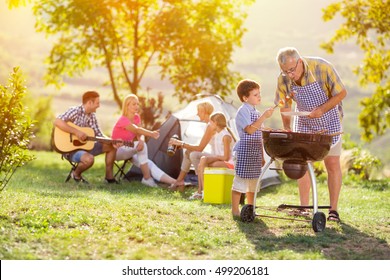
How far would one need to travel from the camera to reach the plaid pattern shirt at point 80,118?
991cm

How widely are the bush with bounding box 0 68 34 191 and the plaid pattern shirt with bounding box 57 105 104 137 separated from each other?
3.42 metres

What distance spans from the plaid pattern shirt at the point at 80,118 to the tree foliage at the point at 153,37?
7.46 metres

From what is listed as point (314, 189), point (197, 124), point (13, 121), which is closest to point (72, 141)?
point (197, 124)

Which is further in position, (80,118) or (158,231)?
(80,118)

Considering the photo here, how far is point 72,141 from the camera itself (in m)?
9.93

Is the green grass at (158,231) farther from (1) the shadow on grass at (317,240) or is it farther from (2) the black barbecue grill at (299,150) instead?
(2) the black barbecue grill at (299,150)

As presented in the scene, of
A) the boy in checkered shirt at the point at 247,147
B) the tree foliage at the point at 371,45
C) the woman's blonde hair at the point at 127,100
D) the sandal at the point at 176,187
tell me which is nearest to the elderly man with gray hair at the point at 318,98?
the boy in checkered shirt at the point at 247,147

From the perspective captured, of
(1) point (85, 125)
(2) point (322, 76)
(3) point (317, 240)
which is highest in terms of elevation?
(2) point (322, 76)

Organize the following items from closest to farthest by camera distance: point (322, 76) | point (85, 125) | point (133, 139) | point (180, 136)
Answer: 1. point (322, 76)
2. point (85, 125)
3. point (133, 139)
4. point (180, 136)

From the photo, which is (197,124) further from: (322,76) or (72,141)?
(322,76)

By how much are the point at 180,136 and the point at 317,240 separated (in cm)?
567

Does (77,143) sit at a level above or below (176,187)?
above

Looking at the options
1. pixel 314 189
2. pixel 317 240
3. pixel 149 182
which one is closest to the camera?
pixel 317 240
